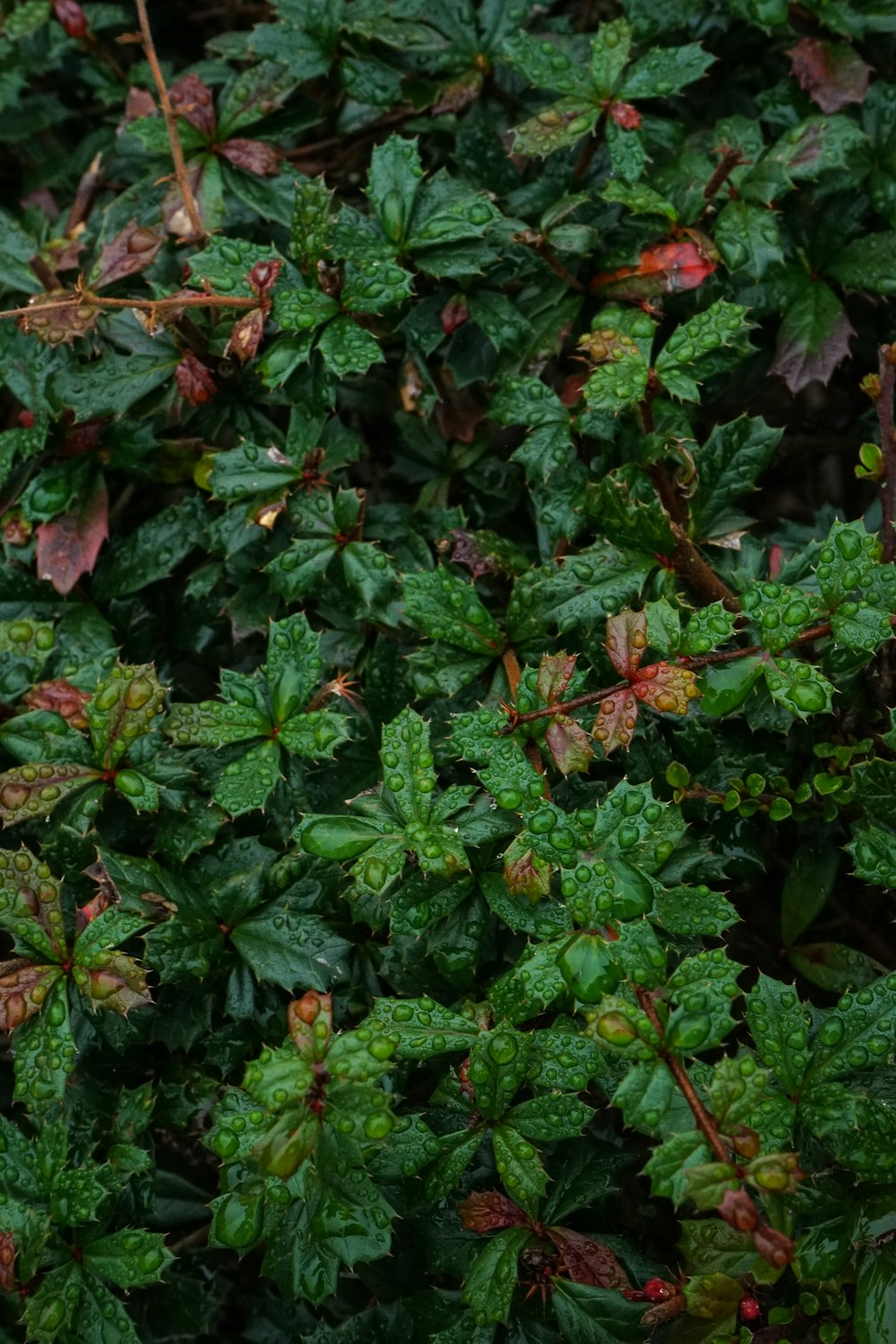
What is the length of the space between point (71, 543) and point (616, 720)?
1080 millimetres

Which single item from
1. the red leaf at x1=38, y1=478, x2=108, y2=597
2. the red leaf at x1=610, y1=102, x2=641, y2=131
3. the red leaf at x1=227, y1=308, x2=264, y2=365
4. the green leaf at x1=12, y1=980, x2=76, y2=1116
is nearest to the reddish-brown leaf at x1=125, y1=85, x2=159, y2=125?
the red leaf at x1=227, y1=308, x2=264, y2=365

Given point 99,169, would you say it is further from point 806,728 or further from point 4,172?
point 806,728

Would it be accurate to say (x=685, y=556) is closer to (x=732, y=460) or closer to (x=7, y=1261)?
A: (x=732, y=460)

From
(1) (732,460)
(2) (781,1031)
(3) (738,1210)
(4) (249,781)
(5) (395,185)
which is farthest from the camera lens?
(5) (395,185)

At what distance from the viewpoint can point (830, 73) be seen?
1.94 m

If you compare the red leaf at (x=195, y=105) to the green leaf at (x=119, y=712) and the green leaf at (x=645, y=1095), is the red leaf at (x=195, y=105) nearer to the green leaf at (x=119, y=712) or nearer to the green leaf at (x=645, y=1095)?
the green leaf at (x=119, y=712)

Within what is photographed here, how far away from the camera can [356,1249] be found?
4.69ft

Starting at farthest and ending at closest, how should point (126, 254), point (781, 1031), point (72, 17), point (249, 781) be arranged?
point (72, 17) → point (126, 254) → point (249, 781) → point (781, 1031)

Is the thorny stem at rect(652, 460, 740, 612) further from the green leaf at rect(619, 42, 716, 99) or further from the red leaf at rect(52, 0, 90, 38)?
the red leaf at rect(52, 0, 90, 38)

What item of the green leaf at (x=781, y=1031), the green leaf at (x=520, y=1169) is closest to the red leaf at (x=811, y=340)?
the green leaf at (x=781, y=1031)

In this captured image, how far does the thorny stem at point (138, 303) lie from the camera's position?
166cm

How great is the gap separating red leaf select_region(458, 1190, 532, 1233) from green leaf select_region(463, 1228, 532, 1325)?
3 cm

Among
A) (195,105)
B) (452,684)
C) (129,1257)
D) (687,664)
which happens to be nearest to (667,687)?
(687,664)

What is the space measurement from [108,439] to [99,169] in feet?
2.21
